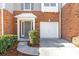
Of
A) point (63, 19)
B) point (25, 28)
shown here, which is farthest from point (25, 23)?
point (63, 19)

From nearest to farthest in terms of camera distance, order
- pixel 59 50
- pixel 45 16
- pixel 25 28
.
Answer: pixel 59 50
pixel 25 28
pixel 45 16

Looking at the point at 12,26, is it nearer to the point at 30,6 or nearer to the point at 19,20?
the point at 19,20

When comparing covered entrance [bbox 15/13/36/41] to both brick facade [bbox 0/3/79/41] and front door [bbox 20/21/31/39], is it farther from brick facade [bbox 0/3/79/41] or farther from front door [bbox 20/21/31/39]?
brick facade [bbox 0/3/79/41]

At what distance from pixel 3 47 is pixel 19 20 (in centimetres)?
795

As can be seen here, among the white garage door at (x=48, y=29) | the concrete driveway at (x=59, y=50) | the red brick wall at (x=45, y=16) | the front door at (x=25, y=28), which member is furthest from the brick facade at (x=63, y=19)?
the concrete driveway at (x=59, y=50)

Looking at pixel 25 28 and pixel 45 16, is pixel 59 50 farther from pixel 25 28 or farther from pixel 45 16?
pixel 45 16

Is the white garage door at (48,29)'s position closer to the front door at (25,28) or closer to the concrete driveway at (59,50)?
the front door at (25,28)

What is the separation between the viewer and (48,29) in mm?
20234

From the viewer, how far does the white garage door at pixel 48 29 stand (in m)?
19.8

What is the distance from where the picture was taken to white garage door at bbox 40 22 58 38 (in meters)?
19.8

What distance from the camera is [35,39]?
51.9ft

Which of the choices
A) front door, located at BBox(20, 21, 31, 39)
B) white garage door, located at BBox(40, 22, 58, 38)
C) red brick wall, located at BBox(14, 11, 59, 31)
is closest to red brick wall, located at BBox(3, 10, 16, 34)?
front door, located at BBox(20, 21, 31, 39)

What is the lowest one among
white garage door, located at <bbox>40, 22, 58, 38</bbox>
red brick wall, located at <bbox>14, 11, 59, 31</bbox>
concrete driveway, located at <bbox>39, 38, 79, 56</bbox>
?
concrete driveway, located at <bbox>39, 38, 79, 56</bbox>

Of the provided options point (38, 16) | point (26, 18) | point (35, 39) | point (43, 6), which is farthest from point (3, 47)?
point (43, 6)
